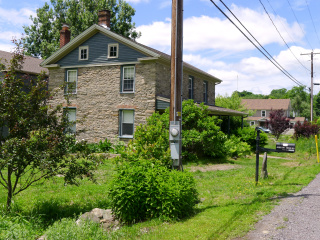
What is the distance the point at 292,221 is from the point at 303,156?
44.8ft

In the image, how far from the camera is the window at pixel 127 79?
20.4m

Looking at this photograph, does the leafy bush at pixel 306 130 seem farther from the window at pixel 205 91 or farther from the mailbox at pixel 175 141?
the mailbox at pixel 175 141

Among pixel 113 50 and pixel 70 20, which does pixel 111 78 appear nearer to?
pixel 113 50

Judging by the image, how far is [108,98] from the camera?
A: 21.0 metres

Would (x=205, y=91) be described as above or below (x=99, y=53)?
below

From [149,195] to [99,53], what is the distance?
16240 millimetres

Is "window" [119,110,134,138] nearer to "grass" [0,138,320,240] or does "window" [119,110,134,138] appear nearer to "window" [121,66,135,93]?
"window" [121,66,135,93]

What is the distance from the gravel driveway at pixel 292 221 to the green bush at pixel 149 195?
164 cm

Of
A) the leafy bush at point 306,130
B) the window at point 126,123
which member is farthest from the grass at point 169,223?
the leafy bush at point 306,130

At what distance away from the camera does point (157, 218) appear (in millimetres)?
6738

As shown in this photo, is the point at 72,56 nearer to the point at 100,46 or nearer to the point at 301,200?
the point at 100,46

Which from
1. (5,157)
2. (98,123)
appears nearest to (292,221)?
(5,157)

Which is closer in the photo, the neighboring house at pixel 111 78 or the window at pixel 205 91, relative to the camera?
the neighboring house at pixel 111 78

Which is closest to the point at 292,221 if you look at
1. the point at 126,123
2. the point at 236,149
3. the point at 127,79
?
the point at 236,149
